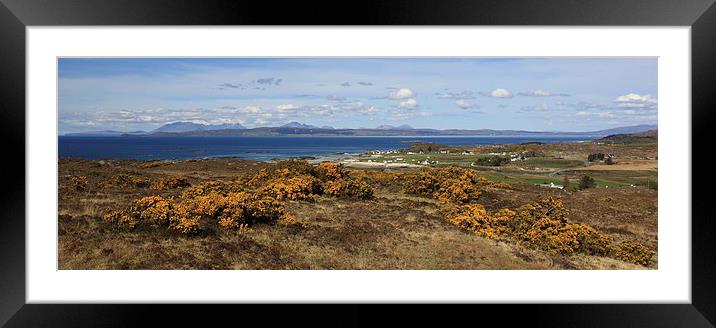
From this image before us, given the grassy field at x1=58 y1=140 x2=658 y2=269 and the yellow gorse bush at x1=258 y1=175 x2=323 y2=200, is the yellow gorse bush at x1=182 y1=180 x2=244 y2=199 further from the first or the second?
the yellow gorse bush at x1=258 y1=175 x2=323 y2=200

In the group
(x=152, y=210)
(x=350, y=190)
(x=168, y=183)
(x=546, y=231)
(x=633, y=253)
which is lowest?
(x=633, y=253)

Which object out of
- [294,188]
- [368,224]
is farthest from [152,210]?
[368,224]

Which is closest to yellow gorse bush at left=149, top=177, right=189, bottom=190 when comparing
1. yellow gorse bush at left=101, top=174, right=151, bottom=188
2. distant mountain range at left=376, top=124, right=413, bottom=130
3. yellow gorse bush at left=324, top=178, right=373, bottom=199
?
yellow gorse bush at left=101, top=174, right=151, bottom=188

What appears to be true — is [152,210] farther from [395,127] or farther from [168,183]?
[395,127]
